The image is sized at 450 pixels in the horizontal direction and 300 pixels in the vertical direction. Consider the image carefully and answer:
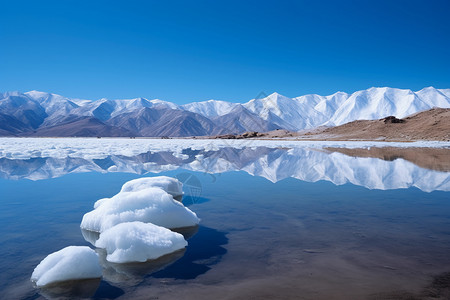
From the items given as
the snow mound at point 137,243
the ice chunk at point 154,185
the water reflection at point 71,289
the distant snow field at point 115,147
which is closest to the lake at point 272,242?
the water reflection at point 71,289

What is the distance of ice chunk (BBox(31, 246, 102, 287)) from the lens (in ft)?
11.8

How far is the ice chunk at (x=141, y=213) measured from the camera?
542 cm

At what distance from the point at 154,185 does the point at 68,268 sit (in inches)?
162

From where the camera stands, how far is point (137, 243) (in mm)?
4277

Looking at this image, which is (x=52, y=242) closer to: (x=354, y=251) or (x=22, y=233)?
(x=22, y=233)

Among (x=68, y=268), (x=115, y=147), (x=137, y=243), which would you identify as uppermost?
(x=115, y=147)

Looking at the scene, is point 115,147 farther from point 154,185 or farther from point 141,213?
point 141,213

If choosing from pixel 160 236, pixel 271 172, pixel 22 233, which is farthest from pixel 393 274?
pixel 271 172

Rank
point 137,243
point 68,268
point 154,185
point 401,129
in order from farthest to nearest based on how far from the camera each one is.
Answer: point 401,129
point 154,185
point 137,243
point 68,268

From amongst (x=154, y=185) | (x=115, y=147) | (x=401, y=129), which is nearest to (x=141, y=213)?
(x=154, y=185)

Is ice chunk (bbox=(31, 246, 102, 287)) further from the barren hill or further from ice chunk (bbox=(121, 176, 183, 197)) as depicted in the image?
the barren hill

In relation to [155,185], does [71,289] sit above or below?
below

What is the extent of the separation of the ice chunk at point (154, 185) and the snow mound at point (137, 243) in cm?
291

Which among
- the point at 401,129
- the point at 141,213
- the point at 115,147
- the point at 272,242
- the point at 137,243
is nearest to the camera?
the point at 137,243
